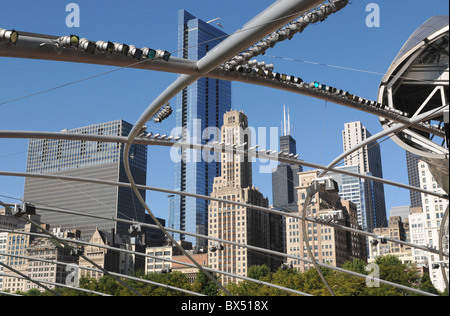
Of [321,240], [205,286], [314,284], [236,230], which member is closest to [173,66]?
[314,284]

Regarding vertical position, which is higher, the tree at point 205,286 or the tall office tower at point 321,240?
the tall office tower at point 321,240

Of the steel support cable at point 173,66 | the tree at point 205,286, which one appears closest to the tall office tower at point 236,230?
the tree at point 205,286

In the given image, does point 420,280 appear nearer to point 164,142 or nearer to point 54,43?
point 164,142

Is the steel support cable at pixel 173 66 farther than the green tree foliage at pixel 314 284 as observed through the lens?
No

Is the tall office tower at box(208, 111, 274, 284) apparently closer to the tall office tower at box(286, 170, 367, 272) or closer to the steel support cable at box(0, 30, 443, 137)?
the tall office tower at box(286, 170, 367, 272)

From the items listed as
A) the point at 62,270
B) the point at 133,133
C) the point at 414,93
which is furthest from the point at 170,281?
the point at 62,270

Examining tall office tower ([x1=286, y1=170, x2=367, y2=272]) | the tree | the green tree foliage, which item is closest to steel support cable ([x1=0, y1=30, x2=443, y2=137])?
the green tree foliage

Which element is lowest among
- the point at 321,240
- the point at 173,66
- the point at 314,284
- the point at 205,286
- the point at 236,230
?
the point at 205,286

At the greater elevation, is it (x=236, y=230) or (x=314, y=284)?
(x=236, y=230)

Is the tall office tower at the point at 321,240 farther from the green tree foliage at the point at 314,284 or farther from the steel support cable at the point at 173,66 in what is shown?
the steel support cable at the point at 173,66

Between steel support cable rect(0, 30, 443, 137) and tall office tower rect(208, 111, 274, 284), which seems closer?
steel support cable rect(0, 30, 443, 137)

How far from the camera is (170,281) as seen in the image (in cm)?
9362

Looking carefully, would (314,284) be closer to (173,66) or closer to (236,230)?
(173,66)
